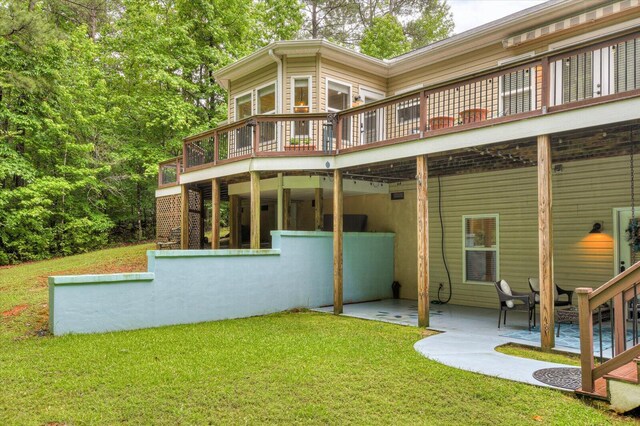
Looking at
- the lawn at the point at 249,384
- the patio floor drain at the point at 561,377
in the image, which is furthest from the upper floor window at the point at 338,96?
the patio floor drain at the point at 561,377

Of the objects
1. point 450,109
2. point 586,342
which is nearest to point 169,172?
point 450,109

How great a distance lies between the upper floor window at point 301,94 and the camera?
37.1 ft

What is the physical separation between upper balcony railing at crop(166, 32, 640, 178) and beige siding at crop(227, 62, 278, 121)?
1592 millimetres

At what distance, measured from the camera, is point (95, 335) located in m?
6.55

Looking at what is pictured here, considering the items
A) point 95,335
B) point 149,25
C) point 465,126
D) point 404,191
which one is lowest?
point 95,335

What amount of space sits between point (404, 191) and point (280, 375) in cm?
758

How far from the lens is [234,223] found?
42.8ft

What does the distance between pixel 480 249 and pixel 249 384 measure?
7.19 m

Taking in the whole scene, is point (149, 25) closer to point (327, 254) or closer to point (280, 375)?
point (327, 254)

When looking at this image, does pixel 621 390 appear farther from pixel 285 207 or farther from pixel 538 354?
pixel 285 207

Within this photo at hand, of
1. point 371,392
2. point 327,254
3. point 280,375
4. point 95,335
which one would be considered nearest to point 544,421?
point 371,392

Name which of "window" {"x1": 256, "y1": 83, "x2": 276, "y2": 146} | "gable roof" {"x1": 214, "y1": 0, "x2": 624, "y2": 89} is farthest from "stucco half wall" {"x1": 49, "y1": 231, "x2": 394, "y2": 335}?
"gable roof" {"x1": 214, "y1": 0, "x2": 624, "y2": 89}

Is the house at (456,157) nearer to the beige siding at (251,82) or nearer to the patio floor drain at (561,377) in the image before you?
the beige siding at (251,82)

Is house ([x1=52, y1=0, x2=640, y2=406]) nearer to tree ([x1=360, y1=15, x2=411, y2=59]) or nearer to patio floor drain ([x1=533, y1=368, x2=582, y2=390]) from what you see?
patio floor drain ([x1=533, y1=368, x2=582, y2=390])
